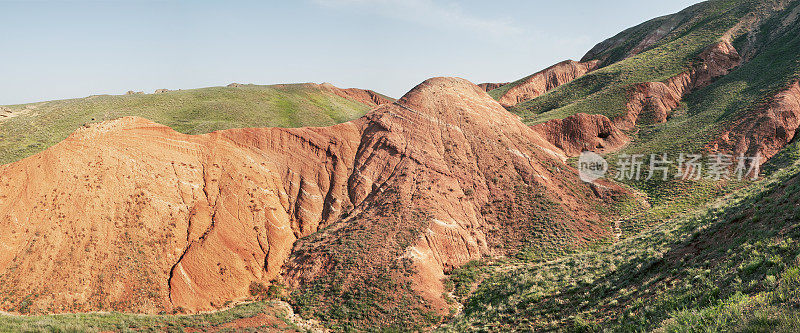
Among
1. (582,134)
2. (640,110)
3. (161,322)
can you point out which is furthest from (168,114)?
(640,110)

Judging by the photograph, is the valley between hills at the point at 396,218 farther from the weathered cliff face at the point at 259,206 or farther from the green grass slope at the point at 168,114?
the green grass slope at the point at 168,114

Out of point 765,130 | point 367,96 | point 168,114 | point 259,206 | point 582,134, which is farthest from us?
point 367,96

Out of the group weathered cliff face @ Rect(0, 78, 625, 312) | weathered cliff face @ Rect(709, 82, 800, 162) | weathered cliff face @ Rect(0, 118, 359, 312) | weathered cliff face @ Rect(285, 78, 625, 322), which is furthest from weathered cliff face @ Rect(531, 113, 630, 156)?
weathered cliff face @ Rect(0, 118, 359, 312)

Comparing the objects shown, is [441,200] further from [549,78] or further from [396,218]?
[549,78]

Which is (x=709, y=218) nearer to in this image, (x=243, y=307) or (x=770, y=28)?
(x=243, y=307)

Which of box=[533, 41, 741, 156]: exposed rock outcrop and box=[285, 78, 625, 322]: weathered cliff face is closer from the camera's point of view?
box=[285, 78, 625, 322]: weathered cliff face

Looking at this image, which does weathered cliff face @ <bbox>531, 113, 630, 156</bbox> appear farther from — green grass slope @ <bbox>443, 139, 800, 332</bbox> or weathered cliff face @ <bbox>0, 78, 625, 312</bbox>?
green grass slope @ <bbox>443, 139, 800, 332</bbox>
